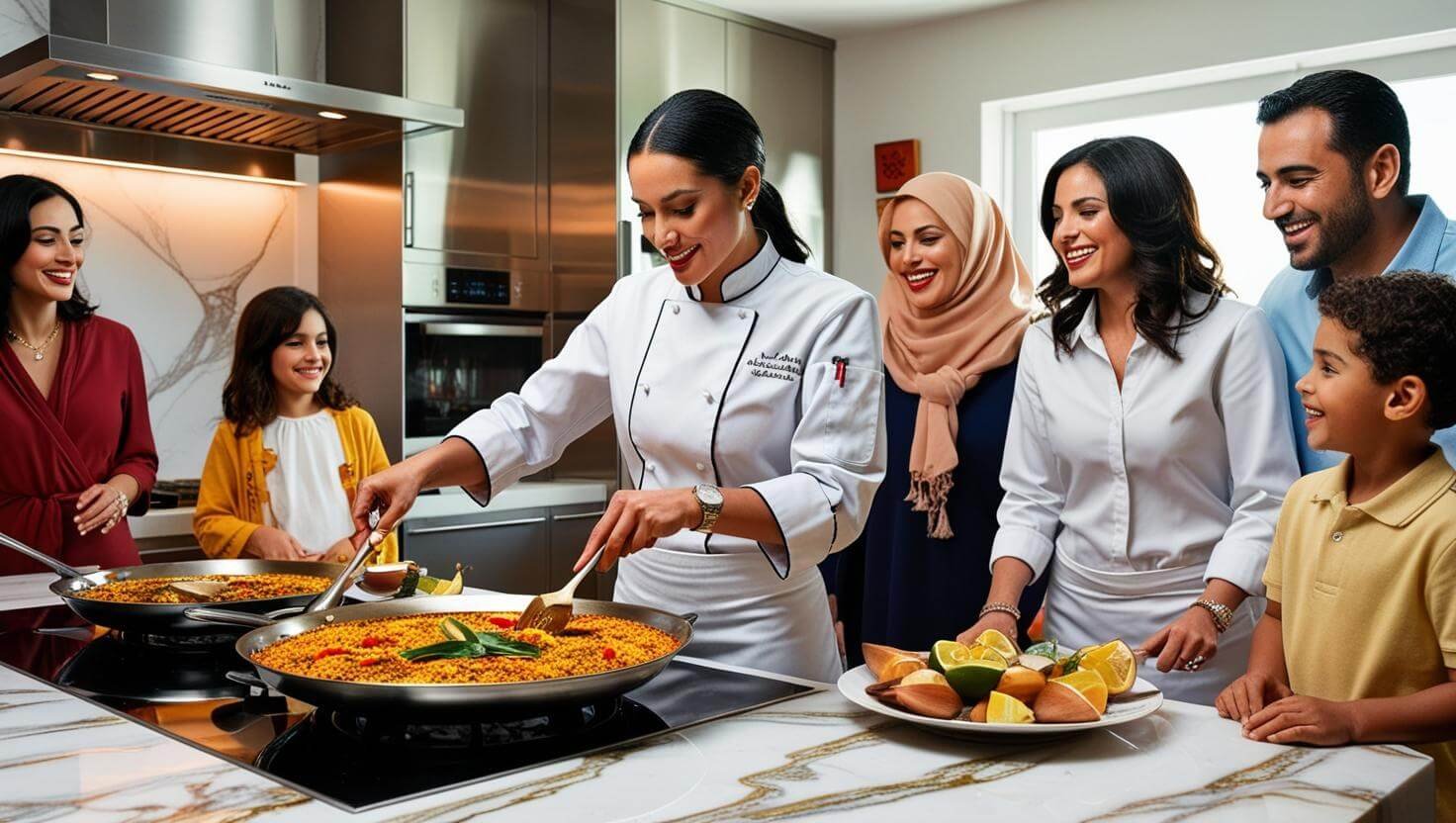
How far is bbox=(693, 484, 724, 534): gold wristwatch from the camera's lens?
1368 millimetres

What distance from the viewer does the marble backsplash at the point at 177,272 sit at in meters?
3.56

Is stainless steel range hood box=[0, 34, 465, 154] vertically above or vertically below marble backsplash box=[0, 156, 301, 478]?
above

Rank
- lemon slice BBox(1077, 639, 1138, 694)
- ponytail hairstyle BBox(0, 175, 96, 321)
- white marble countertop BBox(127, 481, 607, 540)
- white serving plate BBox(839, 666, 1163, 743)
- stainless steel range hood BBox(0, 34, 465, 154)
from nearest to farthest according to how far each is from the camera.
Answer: white serving plate BBox(839, 666, 1163, 743) < lemon slice BBox(1077, 639, 1138, 694) < ponytail hairstyle BBox(0, 175, 96, 321) < stainless steel range hood BBox(0, 34, 465, 154) < white marble countertop BBox(127, 481, 607, 540)

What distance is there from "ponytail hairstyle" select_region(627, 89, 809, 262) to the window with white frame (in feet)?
8.43

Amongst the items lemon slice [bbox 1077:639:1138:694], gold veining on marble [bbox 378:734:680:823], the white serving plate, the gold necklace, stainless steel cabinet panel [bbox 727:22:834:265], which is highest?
stainless steel cabinet panel [bbox 727:22:834:265]

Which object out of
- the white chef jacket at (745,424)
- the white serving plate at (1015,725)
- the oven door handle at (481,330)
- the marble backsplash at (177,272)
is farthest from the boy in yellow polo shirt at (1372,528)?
the marble backsplash at (177,272)

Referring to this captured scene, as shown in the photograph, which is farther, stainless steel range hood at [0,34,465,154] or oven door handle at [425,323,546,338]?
oven door handle at [425,323,546,338]

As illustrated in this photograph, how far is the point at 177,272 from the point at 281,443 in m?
1.12

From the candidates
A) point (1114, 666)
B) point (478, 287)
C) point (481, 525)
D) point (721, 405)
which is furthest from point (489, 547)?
point (1114, 666)

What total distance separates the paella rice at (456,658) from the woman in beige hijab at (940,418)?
1262 millimetres

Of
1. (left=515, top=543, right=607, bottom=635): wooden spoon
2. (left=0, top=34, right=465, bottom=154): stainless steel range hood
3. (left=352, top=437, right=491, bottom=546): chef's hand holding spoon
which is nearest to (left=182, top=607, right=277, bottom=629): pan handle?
(left=352, top=437, right=491, bottom=546): chef's hand holding spoon

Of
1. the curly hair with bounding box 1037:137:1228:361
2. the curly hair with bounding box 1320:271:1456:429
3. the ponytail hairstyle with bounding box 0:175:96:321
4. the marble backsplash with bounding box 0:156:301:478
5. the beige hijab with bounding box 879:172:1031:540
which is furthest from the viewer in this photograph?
the marble backsplash with bounding box 0:156:301:478

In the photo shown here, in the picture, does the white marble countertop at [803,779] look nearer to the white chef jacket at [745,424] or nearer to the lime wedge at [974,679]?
the lime wedge at [974,679]

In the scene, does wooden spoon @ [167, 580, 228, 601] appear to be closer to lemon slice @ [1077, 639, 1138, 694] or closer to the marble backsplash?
lemon slice @ [1077, 639, 1138, 694]
